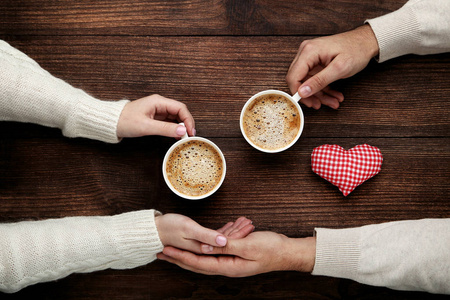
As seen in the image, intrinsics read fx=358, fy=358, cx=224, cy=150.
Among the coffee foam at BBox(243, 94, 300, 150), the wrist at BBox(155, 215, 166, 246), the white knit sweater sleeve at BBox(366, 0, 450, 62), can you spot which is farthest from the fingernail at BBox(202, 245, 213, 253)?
the white knit sweater sleeve at BBox(366, 0, 450, 62)

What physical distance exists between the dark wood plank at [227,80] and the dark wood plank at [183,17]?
3 cm

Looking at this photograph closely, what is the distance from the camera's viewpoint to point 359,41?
3.90 ft

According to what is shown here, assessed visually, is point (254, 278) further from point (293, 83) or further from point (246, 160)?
point (293, 83)

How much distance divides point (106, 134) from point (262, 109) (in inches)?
20.7

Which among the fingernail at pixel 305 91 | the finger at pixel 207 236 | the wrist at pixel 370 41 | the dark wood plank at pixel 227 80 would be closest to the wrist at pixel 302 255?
the finger at pixel 207 236

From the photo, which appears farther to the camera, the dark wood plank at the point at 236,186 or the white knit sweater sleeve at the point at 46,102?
the dark wood plank at the point at 236,186

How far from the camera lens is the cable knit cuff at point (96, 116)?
1.16 meters

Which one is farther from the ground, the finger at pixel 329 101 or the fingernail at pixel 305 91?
the fingernail at pixel 305 91

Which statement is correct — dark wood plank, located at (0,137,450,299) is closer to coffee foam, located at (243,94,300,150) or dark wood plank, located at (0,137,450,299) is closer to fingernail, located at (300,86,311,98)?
coffee foam, located at (243,94,300,150)

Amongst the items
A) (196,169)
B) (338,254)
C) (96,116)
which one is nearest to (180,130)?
(196,169)

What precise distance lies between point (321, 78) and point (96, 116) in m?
0.74

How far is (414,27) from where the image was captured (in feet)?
3.90

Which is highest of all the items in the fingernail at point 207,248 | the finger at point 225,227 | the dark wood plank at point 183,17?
the dark wood plank at point 183,17

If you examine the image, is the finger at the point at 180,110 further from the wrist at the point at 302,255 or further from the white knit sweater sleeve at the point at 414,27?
the white knit sweater sleeve at the point at 414,27
